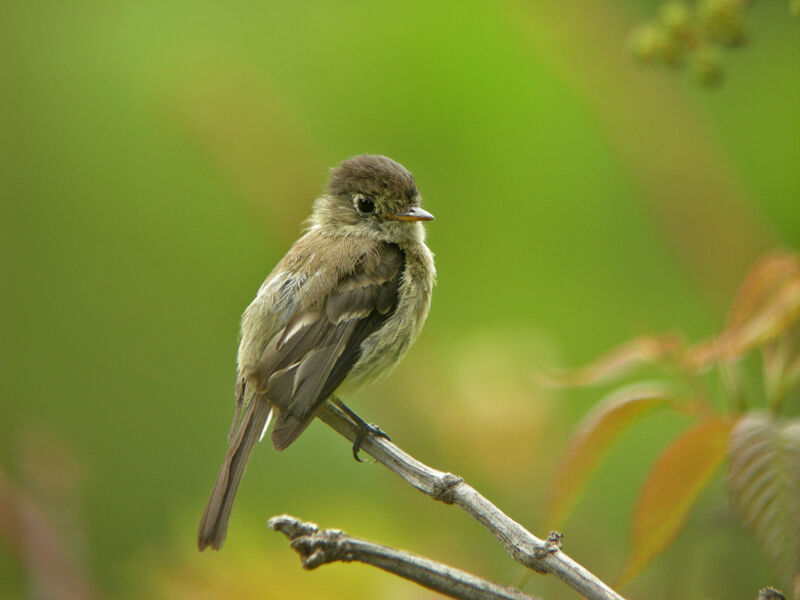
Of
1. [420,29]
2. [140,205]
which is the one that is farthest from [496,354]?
[140,205]

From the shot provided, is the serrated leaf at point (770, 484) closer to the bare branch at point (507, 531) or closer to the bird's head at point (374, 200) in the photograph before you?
the bare branch at point (507, 531)

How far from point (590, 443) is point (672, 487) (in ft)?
0.64

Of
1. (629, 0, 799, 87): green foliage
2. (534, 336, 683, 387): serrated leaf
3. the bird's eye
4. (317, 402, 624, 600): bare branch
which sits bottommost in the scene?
(317, 402, 624, 600): bare branch

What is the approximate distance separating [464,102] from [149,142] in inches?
57.3

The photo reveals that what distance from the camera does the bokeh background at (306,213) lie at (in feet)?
10.6

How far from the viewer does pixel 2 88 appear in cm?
499

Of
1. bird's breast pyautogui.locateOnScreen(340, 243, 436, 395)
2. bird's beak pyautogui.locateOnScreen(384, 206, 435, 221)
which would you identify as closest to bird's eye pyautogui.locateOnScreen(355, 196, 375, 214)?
bird's beak pyautogui.locateOnScreen(384, 206, 435, 221)

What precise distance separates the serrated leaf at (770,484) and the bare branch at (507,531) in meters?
0.28

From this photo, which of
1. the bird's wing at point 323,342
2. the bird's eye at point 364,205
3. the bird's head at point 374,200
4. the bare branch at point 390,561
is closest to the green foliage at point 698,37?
the bare branch at point 390,561

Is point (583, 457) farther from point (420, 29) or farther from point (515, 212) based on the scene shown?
point (420, 29)

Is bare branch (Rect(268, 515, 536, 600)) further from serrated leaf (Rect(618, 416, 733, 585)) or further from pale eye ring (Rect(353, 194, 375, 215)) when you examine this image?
pale eye ring (Rect(353, 194, 375, 215))

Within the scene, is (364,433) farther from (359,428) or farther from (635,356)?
(635,356)

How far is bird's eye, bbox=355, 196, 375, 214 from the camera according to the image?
14.0ft

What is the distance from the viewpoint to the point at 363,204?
169 inches
